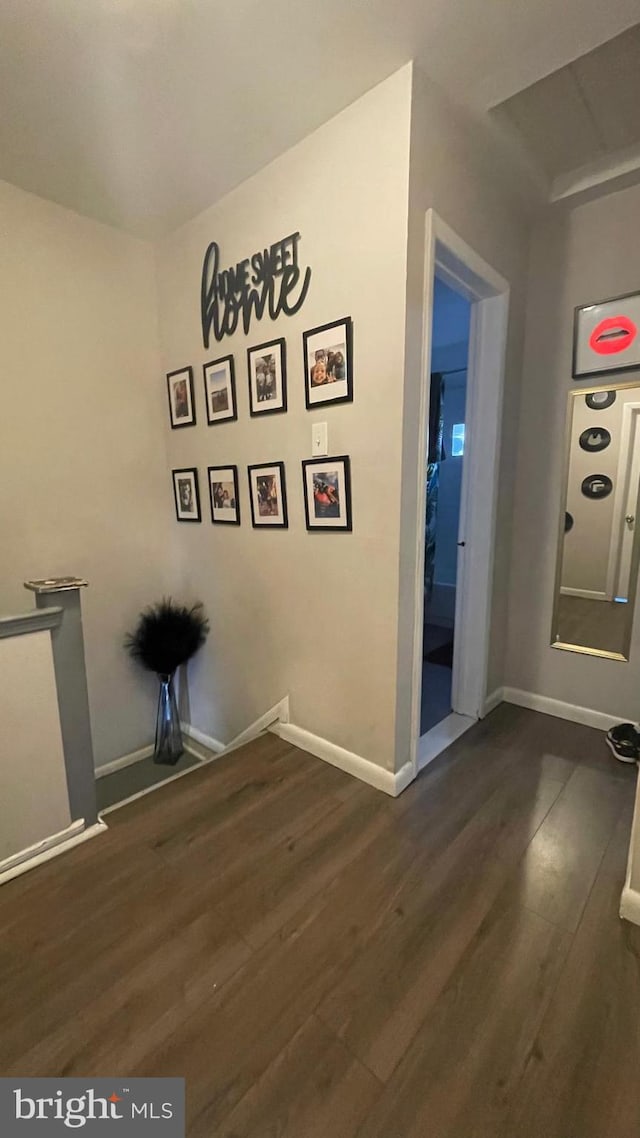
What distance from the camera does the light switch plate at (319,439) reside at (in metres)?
1.85

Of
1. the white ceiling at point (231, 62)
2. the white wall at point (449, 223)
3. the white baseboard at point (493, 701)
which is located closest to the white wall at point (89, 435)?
the white ceiling at point (231, 62)

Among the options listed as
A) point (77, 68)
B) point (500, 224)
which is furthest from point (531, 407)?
point (77, 68)

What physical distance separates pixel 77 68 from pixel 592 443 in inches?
100

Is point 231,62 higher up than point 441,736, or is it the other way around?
point 231,62

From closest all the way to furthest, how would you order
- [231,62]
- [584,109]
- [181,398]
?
[231,62] < [584,109] < [181,398]

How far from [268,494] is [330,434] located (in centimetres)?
48

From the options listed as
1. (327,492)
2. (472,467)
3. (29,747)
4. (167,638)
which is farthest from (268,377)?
(29,747)

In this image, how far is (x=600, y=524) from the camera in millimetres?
2246

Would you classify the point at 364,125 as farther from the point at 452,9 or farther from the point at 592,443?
the point at 592,443

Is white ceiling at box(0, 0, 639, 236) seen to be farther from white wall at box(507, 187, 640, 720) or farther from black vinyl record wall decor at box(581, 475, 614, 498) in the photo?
black vinyl record wall decor at box(581, 475, 614, 498)

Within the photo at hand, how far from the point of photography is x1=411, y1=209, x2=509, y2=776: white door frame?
5.99ft

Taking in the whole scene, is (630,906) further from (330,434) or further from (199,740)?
(199,740)

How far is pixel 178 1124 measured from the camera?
2.81ft

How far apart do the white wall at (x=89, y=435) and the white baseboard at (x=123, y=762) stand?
49 millimetres
